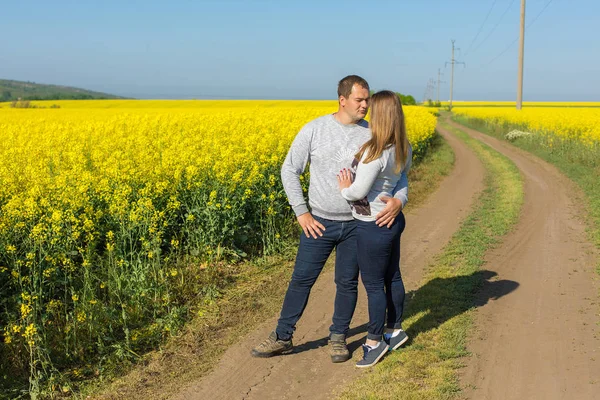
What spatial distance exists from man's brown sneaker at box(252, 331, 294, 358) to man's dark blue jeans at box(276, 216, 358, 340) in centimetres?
5

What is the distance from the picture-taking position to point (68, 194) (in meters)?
6.27

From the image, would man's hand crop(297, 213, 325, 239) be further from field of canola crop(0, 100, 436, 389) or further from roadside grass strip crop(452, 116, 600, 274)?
roadside grass strip crop(452, 116, 600, 274)

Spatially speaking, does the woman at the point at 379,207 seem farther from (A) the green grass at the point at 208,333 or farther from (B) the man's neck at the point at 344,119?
(A) the green grass at the point at 208,333

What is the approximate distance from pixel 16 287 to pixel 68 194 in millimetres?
1313

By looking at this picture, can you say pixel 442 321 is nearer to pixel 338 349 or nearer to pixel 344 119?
pixel 338 349

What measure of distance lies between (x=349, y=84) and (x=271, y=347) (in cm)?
215

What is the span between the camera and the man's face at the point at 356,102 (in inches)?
162

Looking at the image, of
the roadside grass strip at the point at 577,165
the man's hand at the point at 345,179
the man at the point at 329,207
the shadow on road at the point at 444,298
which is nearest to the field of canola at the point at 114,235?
the man at the point at 329,207

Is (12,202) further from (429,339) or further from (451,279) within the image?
(451,279)

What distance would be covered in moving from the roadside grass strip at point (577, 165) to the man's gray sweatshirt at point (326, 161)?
421 centimetres

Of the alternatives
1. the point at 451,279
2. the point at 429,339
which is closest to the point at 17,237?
the point at 429,339

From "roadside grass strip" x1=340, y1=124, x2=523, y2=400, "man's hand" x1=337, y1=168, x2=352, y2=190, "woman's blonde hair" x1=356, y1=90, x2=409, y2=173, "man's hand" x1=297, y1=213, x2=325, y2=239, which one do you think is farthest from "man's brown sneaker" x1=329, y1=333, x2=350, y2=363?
"woman's blonde hair" x1=356, y1=90, x2=409, y2=173

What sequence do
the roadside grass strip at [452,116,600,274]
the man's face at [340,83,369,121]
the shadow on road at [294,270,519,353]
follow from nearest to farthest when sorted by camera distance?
the man's face at [340,83,369,121], the shadow on road at [294,270,519,353], the roadside grass strip at [452,116,600,274]

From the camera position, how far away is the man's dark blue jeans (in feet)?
14.6
